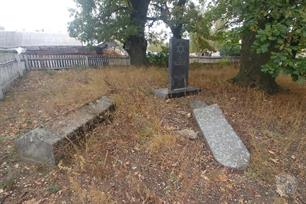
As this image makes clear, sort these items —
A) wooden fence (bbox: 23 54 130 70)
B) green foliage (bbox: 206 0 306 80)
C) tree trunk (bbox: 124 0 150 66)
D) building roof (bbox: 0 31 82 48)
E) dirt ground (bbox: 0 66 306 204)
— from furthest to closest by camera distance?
1. building roof (bbox: 0 31 82 48)
2. wooden fence (bbox: 23 54 130 70)
3. tree trunk (bbox: 124 0 150 66)
4. green foliage (bbox: 206 0 306 80)
5. dirt ground (bbox: 0 66 306 204)

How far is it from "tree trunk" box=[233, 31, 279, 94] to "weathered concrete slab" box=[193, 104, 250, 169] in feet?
8.23

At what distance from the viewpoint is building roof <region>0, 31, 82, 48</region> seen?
22708mm

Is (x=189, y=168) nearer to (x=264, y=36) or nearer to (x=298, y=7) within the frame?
(x=264, y=36)

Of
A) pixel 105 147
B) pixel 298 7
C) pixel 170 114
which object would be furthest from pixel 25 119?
pixel 298 7

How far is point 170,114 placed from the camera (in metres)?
4.98

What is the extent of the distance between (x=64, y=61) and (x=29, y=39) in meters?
12.8

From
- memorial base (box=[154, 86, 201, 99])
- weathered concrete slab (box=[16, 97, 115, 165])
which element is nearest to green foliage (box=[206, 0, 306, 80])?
memorial base (box=[154, 86, 201, 99])

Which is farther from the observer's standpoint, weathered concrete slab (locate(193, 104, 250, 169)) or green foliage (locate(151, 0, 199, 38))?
green foliage (locate(151, 0, 199, 38))

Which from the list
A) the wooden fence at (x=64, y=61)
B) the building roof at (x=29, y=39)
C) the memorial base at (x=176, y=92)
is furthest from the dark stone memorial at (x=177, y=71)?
the building roof at (x=29, y=39)

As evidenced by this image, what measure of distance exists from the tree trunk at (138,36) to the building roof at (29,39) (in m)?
14.1

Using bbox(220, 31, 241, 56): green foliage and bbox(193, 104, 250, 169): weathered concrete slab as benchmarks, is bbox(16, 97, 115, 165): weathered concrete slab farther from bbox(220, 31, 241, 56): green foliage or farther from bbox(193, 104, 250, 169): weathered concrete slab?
bbox(220, 31, 241, 56): green foliage

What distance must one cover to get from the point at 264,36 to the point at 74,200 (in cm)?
365

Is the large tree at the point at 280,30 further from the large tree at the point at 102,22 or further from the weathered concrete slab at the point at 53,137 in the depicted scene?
the large tree at the point at 102,22

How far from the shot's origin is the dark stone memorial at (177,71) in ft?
19.3
